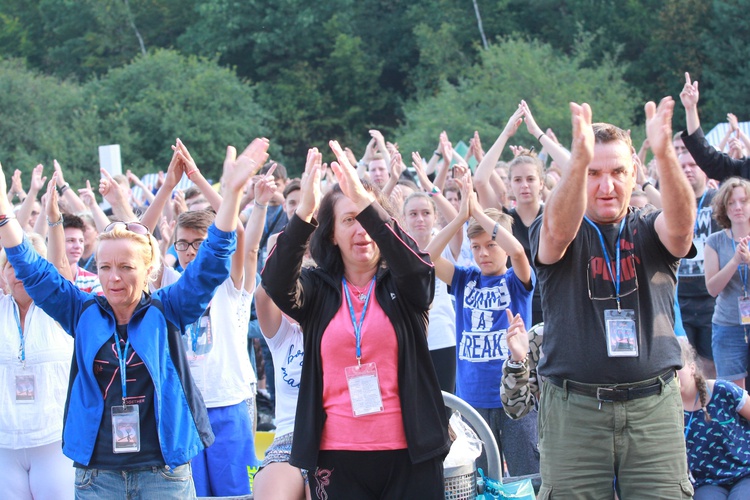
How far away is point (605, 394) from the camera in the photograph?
144 inches

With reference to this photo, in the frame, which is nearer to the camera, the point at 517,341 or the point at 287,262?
the point at 287,262

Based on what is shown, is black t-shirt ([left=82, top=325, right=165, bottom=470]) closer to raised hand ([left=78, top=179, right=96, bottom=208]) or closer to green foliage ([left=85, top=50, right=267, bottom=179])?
raised hand ([left=78, top=179, right=96, bottom=208])

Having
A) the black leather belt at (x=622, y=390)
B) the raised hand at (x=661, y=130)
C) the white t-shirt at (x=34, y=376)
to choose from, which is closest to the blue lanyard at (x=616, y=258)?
the black leather belt at (x=622, y=390)

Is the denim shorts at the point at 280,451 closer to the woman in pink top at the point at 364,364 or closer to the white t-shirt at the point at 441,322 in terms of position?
the woman in pink top at the point at 364,364

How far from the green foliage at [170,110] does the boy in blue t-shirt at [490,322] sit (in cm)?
2551

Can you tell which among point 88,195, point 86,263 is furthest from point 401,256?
point 88,195

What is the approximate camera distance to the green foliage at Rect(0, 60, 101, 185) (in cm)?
2944

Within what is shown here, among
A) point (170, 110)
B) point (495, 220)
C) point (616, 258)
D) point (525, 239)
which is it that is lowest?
point (616, 258)

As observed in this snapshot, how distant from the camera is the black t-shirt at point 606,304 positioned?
3.68m

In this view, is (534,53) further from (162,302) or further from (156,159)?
(162,302)

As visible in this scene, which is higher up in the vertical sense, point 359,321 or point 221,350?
point 359,321

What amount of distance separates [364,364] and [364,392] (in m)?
0.11

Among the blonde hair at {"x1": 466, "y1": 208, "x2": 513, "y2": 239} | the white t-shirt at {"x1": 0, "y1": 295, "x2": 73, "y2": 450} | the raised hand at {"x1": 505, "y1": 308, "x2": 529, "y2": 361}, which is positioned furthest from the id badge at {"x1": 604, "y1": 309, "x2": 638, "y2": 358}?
the white t-shirt at {"x1": 0, "y1": 295, "x2": 73, "y2": 450}

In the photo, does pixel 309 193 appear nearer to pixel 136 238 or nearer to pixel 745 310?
pixel 136 238
